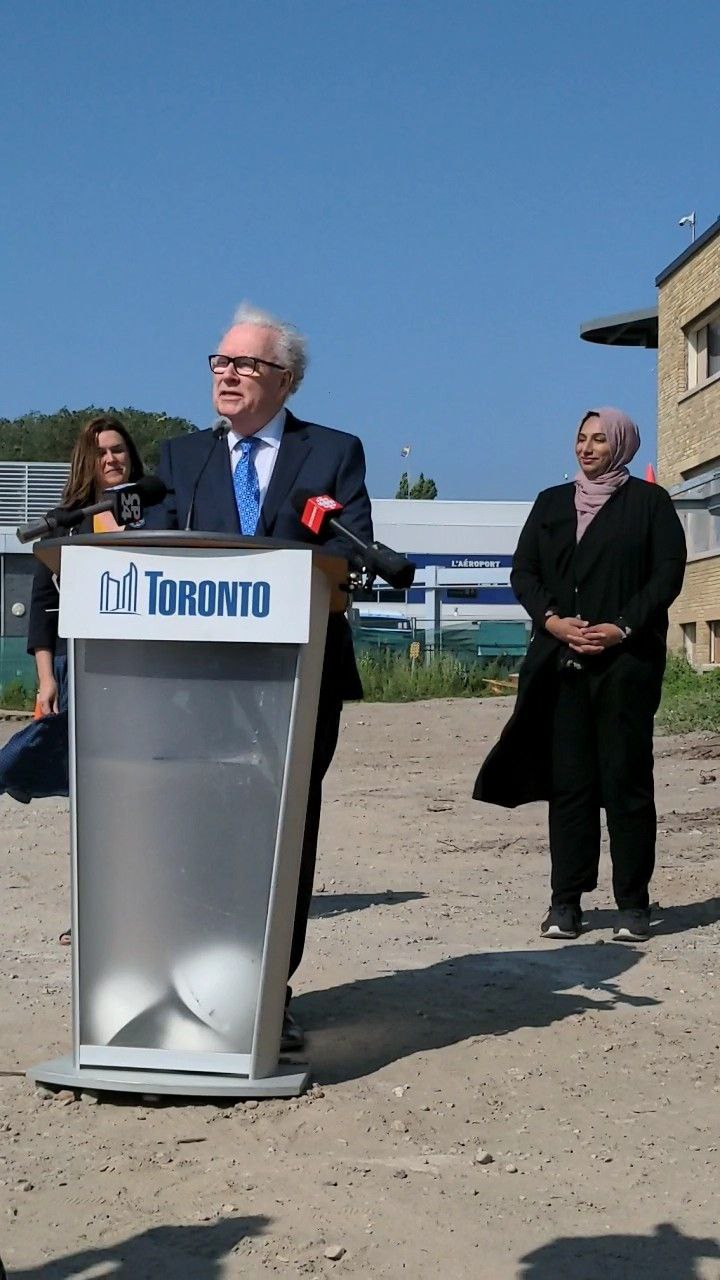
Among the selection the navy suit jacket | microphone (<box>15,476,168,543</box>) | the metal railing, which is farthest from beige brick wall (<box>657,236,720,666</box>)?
microphone (<box>15,476,168,543</box>)

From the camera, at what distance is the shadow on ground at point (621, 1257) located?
304 cm

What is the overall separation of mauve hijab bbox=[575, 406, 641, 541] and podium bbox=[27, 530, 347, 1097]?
299cm

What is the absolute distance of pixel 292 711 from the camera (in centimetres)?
391

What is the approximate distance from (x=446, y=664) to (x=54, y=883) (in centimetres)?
1617

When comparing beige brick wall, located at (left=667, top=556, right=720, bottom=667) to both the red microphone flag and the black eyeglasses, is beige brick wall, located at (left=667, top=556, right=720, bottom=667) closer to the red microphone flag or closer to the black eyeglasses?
the black eyeglasses

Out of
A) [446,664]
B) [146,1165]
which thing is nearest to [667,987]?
[146,1165]

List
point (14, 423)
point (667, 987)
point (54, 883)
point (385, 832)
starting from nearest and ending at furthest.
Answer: point (667, 987) → point (54, 883) → point (385, 832) → point (14, 423)

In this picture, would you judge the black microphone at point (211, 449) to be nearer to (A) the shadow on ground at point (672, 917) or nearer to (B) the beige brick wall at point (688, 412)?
(A) the shadow on ground at point (672, 917)

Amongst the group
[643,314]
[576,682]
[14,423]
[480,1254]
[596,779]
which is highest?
[14,423]

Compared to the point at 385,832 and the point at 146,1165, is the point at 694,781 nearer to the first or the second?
the point at 385,832

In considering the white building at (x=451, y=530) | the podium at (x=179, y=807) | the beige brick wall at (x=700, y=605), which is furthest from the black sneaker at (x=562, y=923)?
the white building at (x=451, y=530)

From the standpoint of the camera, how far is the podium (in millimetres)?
3893

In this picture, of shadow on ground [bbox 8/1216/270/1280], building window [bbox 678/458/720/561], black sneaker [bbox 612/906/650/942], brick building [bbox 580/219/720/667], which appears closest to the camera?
shadow on ground [bbox 8/1216/270/1280]

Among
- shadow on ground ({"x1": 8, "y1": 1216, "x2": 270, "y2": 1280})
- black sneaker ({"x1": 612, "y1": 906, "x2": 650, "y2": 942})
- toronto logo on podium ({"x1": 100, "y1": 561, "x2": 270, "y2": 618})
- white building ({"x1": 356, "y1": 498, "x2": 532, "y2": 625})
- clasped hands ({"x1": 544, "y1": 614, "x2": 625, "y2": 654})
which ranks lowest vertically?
shadow on ground ({"x1": 8, "y1": 1216, "x2": 270, "y2": 1280})
